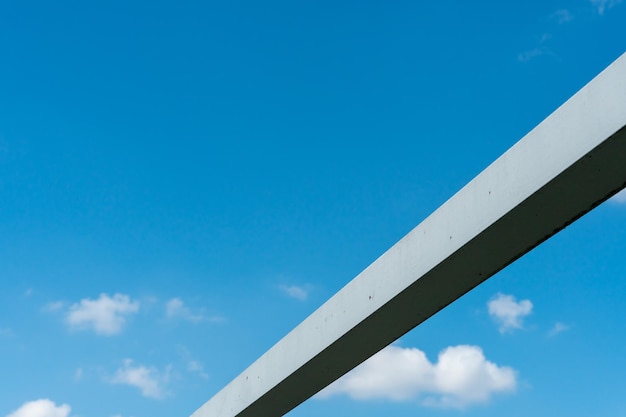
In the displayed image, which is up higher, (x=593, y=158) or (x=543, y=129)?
(x=543, y=129)

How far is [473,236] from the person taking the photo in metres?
1.81

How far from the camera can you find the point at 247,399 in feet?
8.68

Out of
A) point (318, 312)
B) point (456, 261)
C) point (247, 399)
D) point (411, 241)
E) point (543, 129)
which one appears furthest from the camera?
point (247, 399)

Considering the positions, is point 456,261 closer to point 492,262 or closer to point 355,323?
point 492,262

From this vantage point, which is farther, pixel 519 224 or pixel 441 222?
pixel 441 222

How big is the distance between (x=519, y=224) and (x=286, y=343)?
3.20 feet

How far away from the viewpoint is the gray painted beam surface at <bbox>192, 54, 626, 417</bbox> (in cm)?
160

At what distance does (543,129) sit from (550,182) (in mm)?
138

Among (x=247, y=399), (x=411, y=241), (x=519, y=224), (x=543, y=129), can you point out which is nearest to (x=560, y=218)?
(x=519, y=224)

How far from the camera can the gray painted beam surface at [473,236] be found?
5.26 ft

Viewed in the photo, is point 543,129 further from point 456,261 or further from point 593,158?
point 456,261

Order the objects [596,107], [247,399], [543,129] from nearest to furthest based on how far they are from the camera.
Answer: [596,107] → [543,129] → [247,399]

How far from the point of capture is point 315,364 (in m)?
2.33

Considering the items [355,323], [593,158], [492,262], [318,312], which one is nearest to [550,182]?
[593,158]
